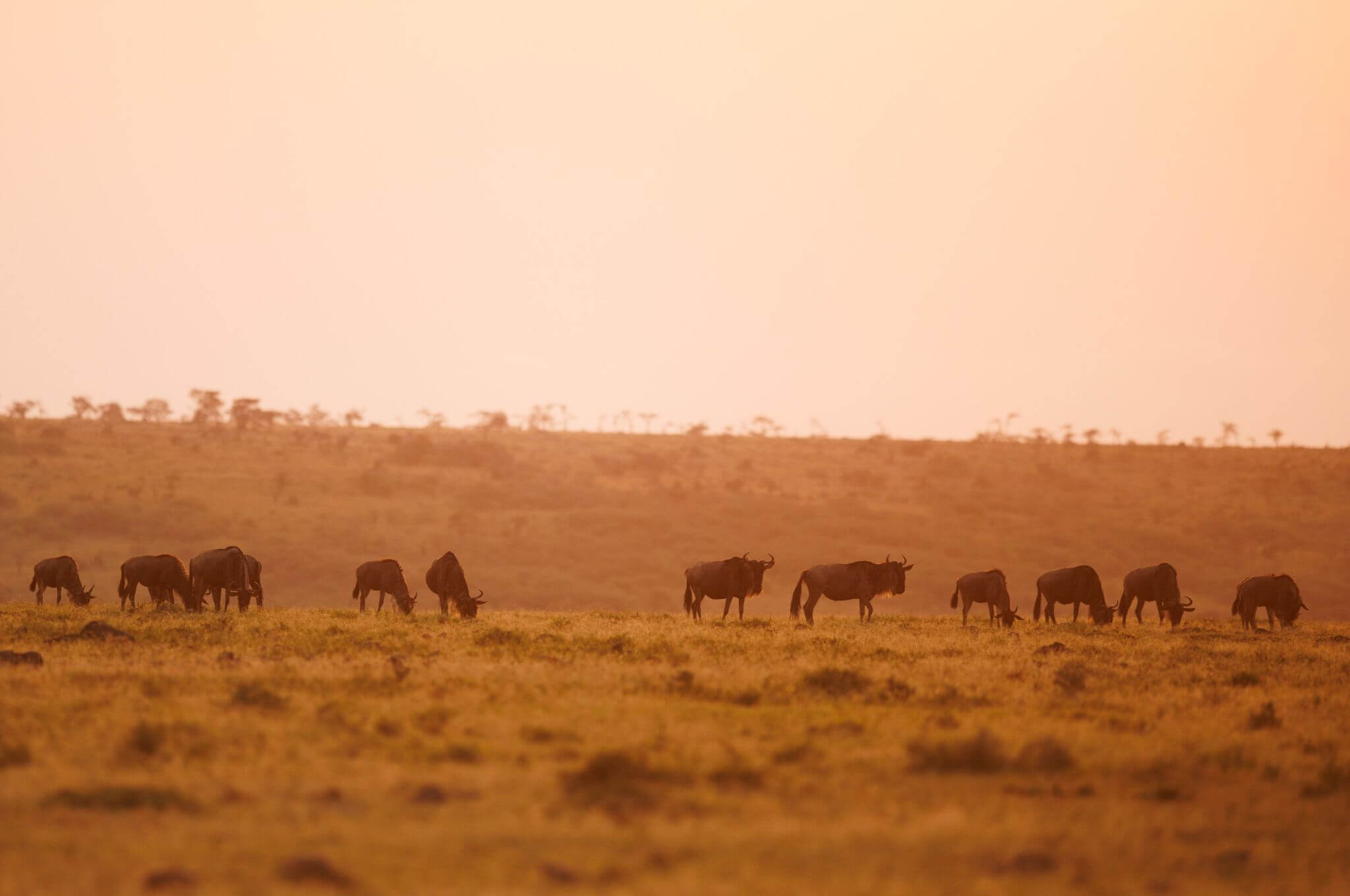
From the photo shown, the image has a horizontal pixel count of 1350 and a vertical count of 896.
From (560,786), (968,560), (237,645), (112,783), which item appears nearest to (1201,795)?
(560,786)

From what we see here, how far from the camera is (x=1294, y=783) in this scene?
39.5 feet

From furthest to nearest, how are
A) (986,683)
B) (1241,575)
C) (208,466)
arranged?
(208,466), (1241,575), (986,683)

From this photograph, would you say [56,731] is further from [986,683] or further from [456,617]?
[456,617]

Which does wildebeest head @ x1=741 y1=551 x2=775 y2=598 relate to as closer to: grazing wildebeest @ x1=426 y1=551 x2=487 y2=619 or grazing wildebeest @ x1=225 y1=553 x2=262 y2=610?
grazing wildebeest @ x1=426 y1=551 x2=487 y2=619

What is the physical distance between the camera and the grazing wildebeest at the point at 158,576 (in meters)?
30.0

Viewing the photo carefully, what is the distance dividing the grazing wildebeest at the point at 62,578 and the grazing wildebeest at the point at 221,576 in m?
3.81

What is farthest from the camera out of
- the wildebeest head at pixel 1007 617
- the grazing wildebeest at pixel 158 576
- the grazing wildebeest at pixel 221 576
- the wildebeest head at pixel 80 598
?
the wildebeest head at pixel 80 598

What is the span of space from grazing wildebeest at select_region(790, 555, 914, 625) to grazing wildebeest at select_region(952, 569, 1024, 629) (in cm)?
159

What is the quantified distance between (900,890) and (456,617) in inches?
890

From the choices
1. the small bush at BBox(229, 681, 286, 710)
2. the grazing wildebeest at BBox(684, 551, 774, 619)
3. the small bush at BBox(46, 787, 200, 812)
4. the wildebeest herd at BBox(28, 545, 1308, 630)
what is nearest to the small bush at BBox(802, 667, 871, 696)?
the small bush at BBox(229, 681, 286, 710)

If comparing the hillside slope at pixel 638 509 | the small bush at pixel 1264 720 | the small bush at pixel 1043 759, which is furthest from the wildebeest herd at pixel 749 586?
the hillside slope at pixel 638 509

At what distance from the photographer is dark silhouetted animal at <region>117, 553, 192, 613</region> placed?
3000 centimetres

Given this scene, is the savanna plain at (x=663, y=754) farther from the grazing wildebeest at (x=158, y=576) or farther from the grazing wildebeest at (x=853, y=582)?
the grazing wildebeest at (x=853, y=582)

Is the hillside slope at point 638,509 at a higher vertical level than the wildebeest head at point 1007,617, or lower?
higher
